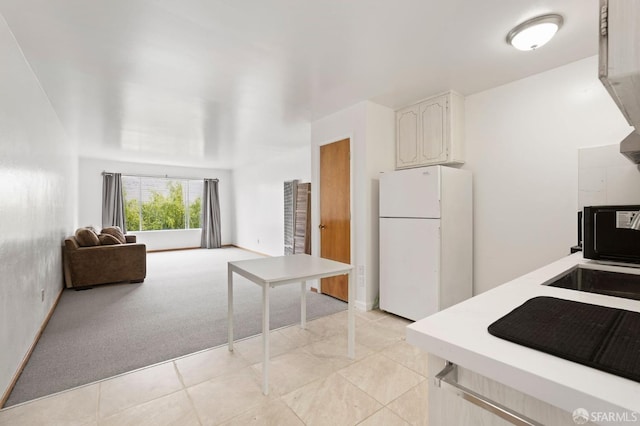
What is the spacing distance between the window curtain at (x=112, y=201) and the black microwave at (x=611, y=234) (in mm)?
8545

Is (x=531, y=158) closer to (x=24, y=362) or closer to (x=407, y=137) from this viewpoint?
(x=407, y=137)

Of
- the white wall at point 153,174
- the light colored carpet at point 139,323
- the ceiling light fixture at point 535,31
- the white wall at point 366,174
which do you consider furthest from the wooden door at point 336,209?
the white wall at point 153,174

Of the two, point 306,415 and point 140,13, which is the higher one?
point 140,13

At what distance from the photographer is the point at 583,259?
1742mm

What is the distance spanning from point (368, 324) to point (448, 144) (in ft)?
6.60

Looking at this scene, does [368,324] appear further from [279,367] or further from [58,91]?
[58,91]

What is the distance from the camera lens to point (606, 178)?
7.41 ft

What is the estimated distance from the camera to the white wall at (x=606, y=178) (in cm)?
214

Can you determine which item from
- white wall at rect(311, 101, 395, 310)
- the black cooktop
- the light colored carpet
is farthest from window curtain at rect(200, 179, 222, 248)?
the black cooktop

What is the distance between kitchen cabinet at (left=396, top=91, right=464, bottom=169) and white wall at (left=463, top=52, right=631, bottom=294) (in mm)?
191

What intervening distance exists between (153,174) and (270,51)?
6.90 meters

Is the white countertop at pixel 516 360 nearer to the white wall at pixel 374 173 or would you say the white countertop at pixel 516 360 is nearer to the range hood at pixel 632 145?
the range hood at pixel 632 145

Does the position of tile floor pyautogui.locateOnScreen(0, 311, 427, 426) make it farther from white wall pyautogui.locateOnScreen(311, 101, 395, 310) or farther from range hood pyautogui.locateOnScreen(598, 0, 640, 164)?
range hood pyautogui.locateOnScreen(598, 0, 640, 164)

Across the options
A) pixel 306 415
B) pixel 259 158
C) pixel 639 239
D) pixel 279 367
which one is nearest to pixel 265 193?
pixel 259 158
